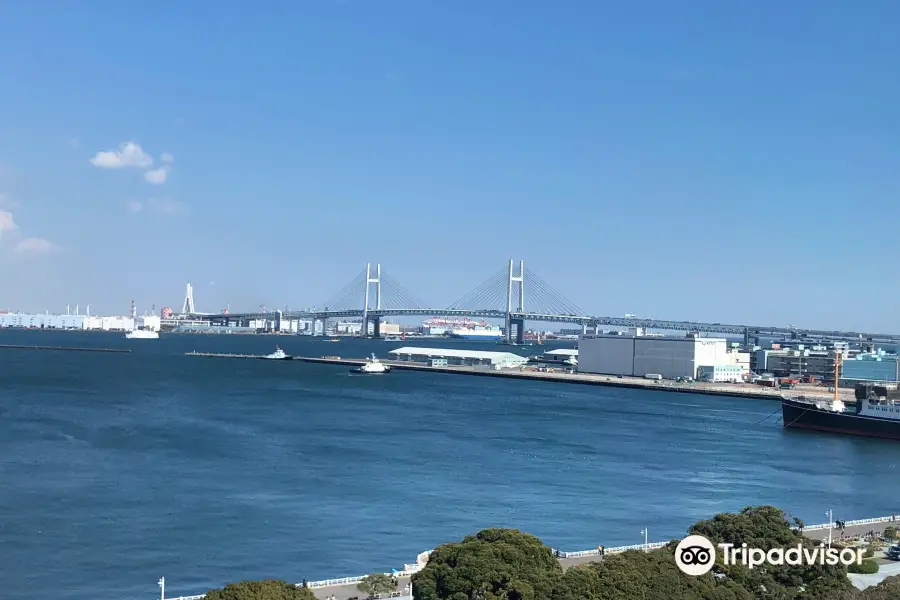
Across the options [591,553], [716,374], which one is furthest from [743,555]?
[716,374]

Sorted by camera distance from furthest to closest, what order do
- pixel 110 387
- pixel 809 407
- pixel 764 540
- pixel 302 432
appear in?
pixel 110 387
pixel 809 407
pixel 302 432
pixel 764 540

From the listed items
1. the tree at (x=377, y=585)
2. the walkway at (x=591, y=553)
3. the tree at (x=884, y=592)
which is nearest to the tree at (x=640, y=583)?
the tree at (x=884, y=592)

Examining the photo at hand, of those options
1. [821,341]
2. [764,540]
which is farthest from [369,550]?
[821,341]

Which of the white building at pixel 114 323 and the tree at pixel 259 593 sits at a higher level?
the tree at pixel 259 593

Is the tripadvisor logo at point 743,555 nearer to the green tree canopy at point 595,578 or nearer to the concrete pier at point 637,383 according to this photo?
the green tree canopy at point 595,578

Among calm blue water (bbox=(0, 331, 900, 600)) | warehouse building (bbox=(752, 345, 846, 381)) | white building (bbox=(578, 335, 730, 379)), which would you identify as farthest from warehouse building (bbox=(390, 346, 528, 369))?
calm blue water (bbox=(0, 331, 900, 600))

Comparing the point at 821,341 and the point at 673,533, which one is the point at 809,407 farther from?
the point at 821,341
